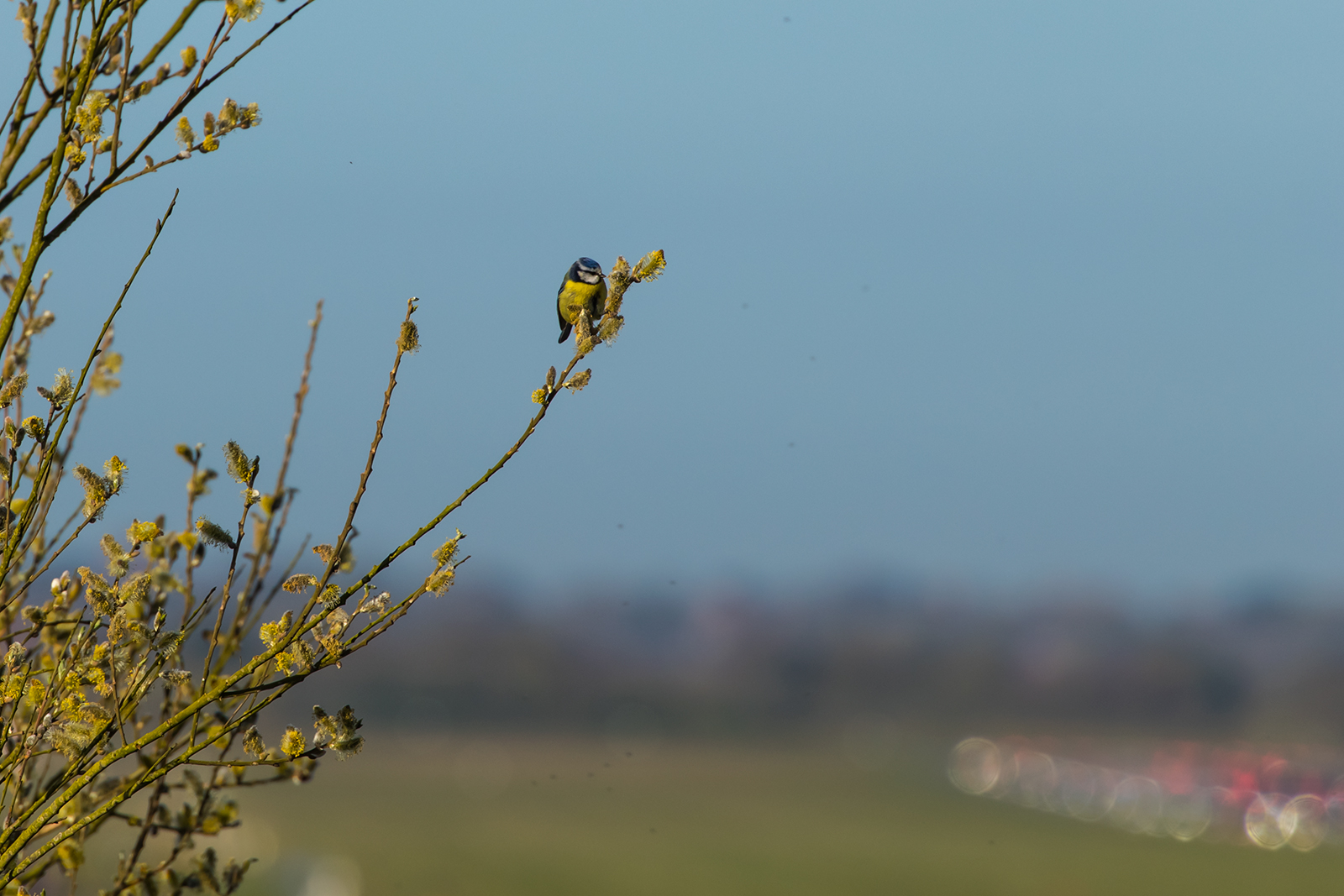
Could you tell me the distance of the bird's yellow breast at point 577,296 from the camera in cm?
Result: 352

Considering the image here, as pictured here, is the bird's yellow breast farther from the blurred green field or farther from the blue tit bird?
the blurred green field

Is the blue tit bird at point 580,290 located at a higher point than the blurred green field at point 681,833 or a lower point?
higher

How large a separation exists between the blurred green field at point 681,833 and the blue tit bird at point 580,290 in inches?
710

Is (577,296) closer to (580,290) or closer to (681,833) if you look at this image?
(580,290)

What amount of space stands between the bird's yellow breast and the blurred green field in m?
18.0

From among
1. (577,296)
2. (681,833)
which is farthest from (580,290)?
(681,833)

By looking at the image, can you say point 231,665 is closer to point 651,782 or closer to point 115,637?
point 115,637

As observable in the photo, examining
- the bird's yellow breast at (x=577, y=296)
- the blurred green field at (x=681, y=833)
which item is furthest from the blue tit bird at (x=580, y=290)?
the blurred green field at (x=681, y=833)

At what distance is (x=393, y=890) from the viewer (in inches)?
939

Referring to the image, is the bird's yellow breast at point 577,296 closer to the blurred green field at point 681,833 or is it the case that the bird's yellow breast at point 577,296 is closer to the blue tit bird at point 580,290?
the blue tit bird at point 580,290

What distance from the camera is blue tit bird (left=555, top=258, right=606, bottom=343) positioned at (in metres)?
3.52

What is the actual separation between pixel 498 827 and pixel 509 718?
434cm

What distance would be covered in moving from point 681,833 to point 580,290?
29.6 meters

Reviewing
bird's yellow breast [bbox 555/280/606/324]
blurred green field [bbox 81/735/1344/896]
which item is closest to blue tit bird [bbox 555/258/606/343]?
bird's yellow breast [bbox 555/280/606/324]
